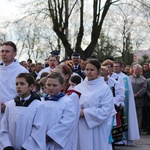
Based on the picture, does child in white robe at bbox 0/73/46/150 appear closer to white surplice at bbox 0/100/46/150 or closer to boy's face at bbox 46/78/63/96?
white surplice at bbox 0/100/46/150

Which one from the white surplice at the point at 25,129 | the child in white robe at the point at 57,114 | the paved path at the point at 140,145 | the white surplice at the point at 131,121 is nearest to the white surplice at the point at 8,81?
the child in white robe at the point at 57,114

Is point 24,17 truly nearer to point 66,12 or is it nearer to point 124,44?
point 66,12

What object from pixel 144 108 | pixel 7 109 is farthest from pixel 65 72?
pixel 144 108

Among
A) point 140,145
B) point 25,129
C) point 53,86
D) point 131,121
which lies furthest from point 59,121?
point 140,145

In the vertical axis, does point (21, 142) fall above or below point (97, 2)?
below

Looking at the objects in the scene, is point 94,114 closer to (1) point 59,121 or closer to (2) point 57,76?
(1) point 59,121

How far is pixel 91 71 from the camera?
20.6ft

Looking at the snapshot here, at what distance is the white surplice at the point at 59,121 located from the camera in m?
5.08

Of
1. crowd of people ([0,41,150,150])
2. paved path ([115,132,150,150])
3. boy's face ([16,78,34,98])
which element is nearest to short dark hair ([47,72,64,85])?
crowd of people ([0,41,150,150])

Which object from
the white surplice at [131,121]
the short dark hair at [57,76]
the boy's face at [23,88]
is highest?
the short dark hair at [57,76]

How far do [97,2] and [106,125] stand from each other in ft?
64.6

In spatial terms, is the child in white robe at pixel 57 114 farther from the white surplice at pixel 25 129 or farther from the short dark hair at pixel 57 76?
the white surplice at pixel 25 129

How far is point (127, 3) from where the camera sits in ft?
81.7

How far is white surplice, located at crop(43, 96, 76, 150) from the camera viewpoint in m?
5.08
